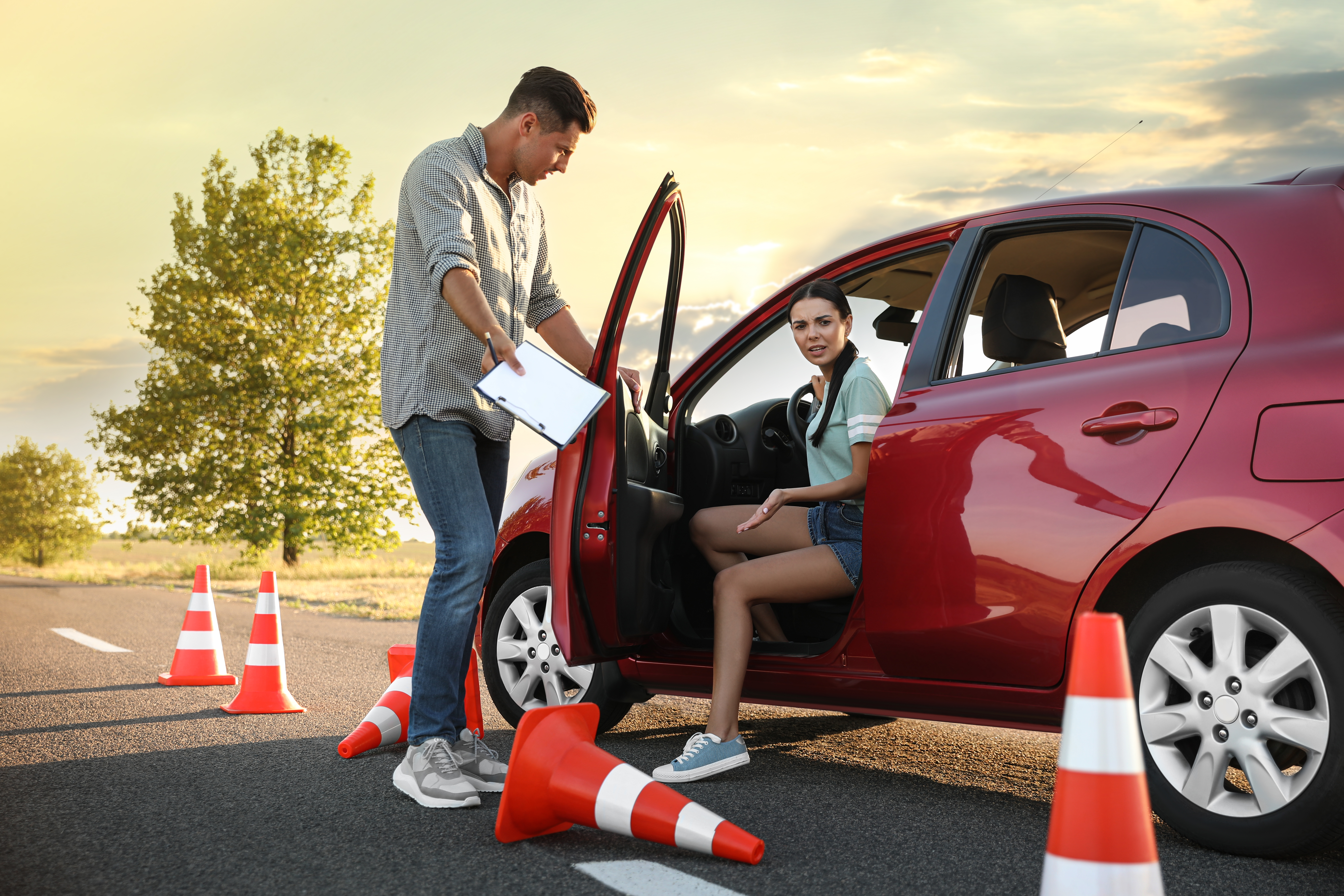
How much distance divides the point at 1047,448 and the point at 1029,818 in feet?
3.60

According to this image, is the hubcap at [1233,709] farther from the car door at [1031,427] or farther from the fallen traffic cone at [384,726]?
the fallen traffic cone at [384,726]

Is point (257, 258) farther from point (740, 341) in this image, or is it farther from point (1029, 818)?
point (1029, 818)

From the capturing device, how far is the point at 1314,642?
2424 mm

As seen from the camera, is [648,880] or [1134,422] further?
[1134,422]

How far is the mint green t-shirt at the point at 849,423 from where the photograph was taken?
345 cm

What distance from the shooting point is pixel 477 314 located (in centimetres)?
315

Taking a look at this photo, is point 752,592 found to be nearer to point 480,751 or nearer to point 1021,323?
point 480,751

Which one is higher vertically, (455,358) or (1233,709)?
(455,358)

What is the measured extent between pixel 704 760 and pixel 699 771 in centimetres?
4

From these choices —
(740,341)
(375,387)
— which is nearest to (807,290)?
(740,341)

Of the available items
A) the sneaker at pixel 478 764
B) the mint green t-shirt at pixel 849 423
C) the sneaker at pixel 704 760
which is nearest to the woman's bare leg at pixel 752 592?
the sneaker at pixel 704 760

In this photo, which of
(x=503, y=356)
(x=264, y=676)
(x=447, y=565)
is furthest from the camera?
(x=264, y=676)

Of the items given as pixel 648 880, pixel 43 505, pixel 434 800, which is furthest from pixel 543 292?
pixel 43 505

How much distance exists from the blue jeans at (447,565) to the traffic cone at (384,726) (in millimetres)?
606
